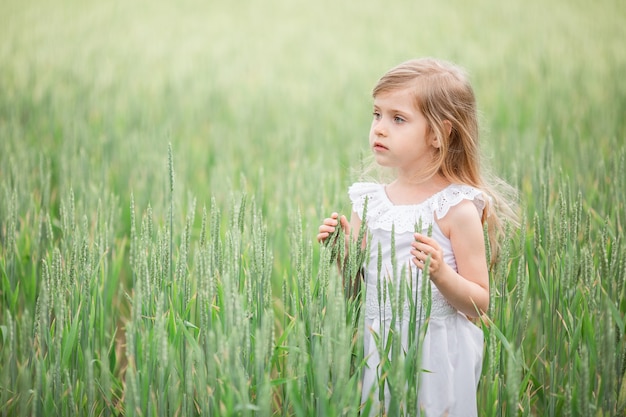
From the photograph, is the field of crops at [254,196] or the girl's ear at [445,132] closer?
the field of crops at [254,196]

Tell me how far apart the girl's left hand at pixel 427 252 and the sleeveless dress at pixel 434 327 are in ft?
0.17

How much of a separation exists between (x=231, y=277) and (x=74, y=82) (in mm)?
4587

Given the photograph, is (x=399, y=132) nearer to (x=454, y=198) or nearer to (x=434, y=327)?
(x=454, y=198)

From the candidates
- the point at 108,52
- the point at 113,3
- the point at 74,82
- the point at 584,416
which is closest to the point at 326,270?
the point at 584,416

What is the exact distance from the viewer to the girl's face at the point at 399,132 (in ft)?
5.07

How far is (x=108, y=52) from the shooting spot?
6.66 meters

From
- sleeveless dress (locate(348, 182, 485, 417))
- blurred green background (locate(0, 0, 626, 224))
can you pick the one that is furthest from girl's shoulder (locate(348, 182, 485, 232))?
blurred green background (locate(0, 0, 626, 224))

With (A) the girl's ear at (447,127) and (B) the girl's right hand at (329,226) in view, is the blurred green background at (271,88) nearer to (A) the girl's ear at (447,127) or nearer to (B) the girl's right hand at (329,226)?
(B) the girl's right hand at (329,226)

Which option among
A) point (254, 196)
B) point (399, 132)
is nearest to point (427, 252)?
point (399, 132)

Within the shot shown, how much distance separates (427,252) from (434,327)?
24cm

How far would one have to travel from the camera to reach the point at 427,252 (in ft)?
4.47

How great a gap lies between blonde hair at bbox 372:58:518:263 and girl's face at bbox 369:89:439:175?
17mm

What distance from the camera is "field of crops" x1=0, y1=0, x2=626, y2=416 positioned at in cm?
131

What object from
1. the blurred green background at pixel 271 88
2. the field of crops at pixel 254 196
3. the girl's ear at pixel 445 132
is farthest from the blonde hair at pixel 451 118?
the blurred green background at pixel 271 88
